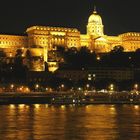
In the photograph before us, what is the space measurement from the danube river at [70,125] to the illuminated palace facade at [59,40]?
52.7m

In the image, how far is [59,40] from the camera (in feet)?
360

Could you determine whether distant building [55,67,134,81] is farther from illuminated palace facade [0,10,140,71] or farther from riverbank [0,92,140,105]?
riverbank [0,92,140,105]

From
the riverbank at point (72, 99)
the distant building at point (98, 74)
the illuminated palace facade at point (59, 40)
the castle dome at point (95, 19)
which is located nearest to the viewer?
the riverbank at point (72, 99)

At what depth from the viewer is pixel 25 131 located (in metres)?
34.6

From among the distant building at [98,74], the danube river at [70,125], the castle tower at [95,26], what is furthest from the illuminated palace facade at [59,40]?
the danube river at [70,125]

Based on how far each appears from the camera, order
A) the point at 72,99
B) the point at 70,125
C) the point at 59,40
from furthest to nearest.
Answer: the point at 59,40 < the point at 72,99 < the point at 70,125

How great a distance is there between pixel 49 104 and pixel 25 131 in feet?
89.2

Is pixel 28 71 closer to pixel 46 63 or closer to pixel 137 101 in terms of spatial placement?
pixel 46 63

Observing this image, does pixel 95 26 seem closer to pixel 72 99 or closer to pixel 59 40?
pixel 59 40

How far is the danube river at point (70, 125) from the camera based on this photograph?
32.3 meters

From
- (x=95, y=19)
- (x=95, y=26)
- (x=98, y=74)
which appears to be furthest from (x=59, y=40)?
(x=98, y=74)

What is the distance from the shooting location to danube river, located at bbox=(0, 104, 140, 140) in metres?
32.3

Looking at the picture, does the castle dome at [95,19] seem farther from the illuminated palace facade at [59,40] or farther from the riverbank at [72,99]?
the riverbank at [72,99]

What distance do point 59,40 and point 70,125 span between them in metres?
72.2
